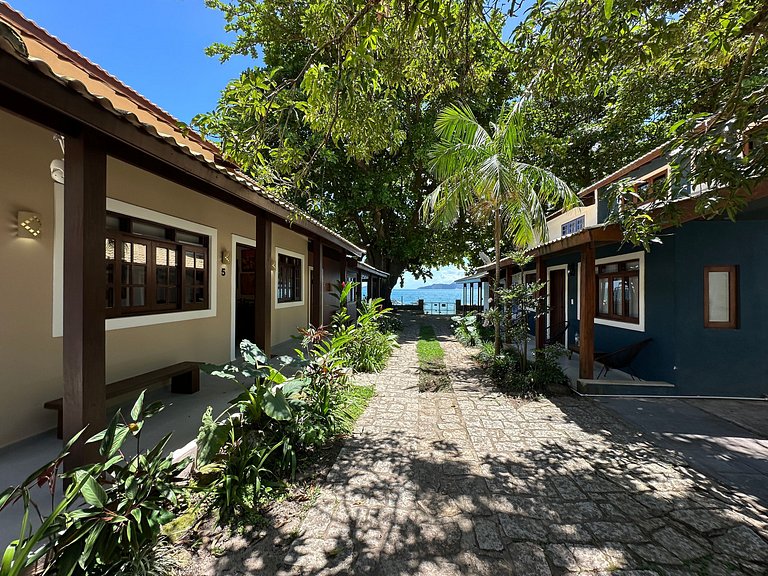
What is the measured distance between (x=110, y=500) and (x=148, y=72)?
771 centimetres

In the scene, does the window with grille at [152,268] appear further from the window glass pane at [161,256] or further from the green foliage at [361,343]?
the green foliage at [361,343]

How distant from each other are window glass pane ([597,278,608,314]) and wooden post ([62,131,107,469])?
9.16 meters

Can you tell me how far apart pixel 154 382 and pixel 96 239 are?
232 centimetres

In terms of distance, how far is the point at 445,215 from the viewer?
7.16 m

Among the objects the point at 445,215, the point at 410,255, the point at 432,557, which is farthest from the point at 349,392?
the point at 410,255

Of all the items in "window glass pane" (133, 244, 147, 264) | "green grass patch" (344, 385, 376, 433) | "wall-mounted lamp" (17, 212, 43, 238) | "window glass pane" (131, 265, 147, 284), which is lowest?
"green grass patch" (344, 385, 376, 433)

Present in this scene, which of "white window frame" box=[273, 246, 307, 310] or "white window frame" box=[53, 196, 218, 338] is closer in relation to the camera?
"white window frame" box=[53, 196, 218, 338]

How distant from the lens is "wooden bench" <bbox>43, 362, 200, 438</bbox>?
131 inches

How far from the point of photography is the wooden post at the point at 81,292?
2324mm

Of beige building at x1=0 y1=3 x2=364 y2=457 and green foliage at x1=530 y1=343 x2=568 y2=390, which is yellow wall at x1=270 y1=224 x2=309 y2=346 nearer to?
beige building at x1=0 y1=3 x2=364 y2=457

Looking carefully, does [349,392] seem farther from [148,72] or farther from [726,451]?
[148,72]

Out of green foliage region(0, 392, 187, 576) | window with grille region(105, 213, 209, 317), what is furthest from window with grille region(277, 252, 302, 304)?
green foliage region(0, 392, 187, 576)

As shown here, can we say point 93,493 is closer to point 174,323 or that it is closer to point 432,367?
point 174,323

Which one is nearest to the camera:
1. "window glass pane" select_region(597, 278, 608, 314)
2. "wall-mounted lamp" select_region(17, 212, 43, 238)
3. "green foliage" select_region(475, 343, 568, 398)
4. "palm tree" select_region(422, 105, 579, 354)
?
"wall-mounted lamp" select_region(17, 212, 43, 238)
